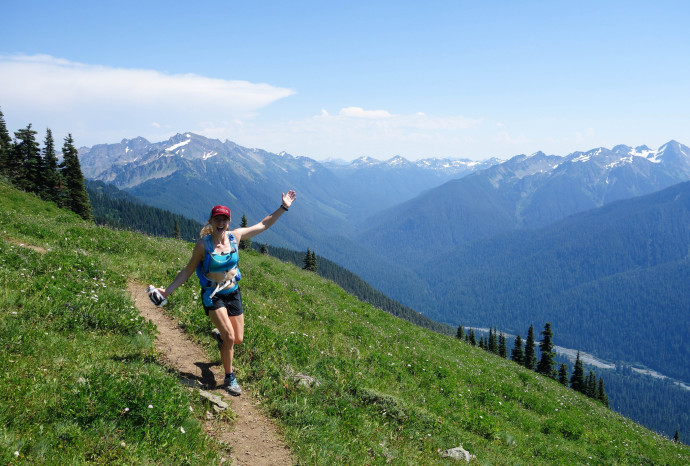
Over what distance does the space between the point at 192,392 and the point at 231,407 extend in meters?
0.83

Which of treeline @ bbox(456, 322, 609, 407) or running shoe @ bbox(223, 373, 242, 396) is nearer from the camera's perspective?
running shoe @ bbox(223, 373, 242, 396)

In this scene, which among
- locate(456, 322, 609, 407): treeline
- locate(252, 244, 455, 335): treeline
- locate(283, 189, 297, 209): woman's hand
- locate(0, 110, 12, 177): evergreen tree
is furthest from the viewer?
locate(252, 244, 455, 335): treeline

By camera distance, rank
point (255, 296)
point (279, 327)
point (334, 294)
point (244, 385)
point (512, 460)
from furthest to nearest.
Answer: point (334, 294)
point (255, 296)
point (279, 327)
point (512, 460)
point (244, 385)

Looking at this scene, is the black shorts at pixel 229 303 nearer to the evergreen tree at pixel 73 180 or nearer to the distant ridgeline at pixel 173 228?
the evergreen tree at pixel 73 180

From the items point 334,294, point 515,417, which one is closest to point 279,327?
point 515,417

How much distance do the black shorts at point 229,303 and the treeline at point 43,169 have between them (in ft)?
184

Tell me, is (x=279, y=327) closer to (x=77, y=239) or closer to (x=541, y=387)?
(x=77, y=239)

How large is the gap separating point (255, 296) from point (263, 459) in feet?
29.5

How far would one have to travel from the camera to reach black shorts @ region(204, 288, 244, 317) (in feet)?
23.5

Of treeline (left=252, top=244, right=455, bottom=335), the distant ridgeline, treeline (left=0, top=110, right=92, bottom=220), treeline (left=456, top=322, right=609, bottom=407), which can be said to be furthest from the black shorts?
the distant ridgeline

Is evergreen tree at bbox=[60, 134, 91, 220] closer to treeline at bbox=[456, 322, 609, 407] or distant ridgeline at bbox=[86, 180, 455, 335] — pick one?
treeline at bbox=[456, 322, 609, 407]

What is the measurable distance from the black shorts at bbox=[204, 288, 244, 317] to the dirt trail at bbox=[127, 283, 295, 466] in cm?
156

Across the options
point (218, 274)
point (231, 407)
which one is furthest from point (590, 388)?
point (218, 274)

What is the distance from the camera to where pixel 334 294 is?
25172 mm
